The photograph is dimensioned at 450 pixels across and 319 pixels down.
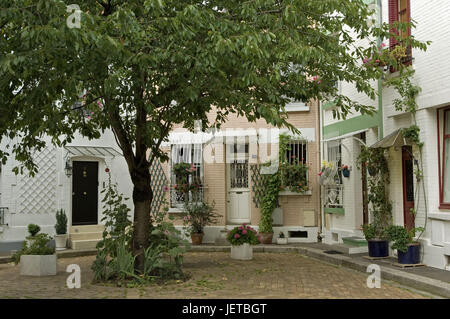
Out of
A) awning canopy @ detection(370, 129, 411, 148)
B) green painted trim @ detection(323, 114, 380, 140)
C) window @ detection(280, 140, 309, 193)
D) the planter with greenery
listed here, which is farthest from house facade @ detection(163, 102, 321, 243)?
awning canopy @ detection(370, 129, 411, 148)

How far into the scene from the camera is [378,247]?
1086cm

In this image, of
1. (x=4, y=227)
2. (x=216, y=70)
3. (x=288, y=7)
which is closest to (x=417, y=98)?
(x=288, y=7)

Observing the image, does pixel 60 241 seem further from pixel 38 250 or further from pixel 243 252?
pixel 243 252

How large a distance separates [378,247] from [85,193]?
9.25m

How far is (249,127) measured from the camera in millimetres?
16031

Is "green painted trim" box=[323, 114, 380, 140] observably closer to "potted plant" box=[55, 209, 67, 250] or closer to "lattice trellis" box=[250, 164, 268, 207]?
"lattice trellis" box=[250, 164, 268, 207]

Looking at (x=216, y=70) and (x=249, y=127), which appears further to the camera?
(x=249, y=127)

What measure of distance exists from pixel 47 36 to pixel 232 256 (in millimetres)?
7769

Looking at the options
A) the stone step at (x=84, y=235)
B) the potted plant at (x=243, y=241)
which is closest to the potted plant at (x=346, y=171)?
the potted plant at (x=243, y=241)

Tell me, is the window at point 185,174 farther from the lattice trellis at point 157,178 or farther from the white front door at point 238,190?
the white front door at point 238,190

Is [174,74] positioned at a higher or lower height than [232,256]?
higher

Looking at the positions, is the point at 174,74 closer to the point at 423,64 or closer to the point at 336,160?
the point at 423,64

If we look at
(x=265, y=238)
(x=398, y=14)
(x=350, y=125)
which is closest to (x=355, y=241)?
(x=350, y=125)

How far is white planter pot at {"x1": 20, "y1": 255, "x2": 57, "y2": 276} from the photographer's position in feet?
33.3
